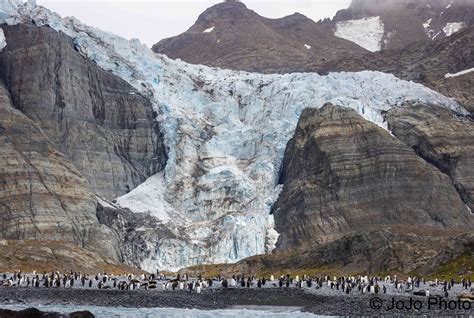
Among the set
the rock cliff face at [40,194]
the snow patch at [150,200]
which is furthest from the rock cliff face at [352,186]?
the rock cliff face at [40,194]

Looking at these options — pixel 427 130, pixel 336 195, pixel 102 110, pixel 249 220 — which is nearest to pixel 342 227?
pixel 336 195

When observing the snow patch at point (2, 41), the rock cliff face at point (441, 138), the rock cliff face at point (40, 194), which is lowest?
the rock cliff face at point (40, 194)

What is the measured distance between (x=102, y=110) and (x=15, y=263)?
57.7 meters

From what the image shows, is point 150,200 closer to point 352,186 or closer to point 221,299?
point 352,186

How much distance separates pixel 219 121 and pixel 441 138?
4289cm

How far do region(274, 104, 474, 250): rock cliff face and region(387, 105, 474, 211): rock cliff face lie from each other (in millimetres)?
4805

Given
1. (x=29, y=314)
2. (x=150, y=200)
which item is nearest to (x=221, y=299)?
(x=29, y=314)

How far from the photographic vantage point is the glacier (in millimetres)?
146250

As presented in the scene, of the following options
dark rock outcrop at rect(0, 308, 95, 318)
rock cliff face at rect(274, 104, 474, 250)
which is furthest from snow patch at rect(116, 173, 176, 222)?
dark rock outcrop at rect(0, 308, 95, 318)

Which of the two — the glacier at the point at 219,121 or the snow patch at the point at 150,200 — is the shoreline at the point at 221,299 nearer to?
the glacier at the point at 219,121

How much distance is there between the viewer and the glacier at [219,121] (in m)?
146

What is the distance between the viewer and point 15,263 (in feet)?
374

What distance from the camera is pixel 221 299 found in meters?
73.4

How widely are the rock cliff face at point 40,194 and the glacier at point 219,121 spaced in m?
10.9
